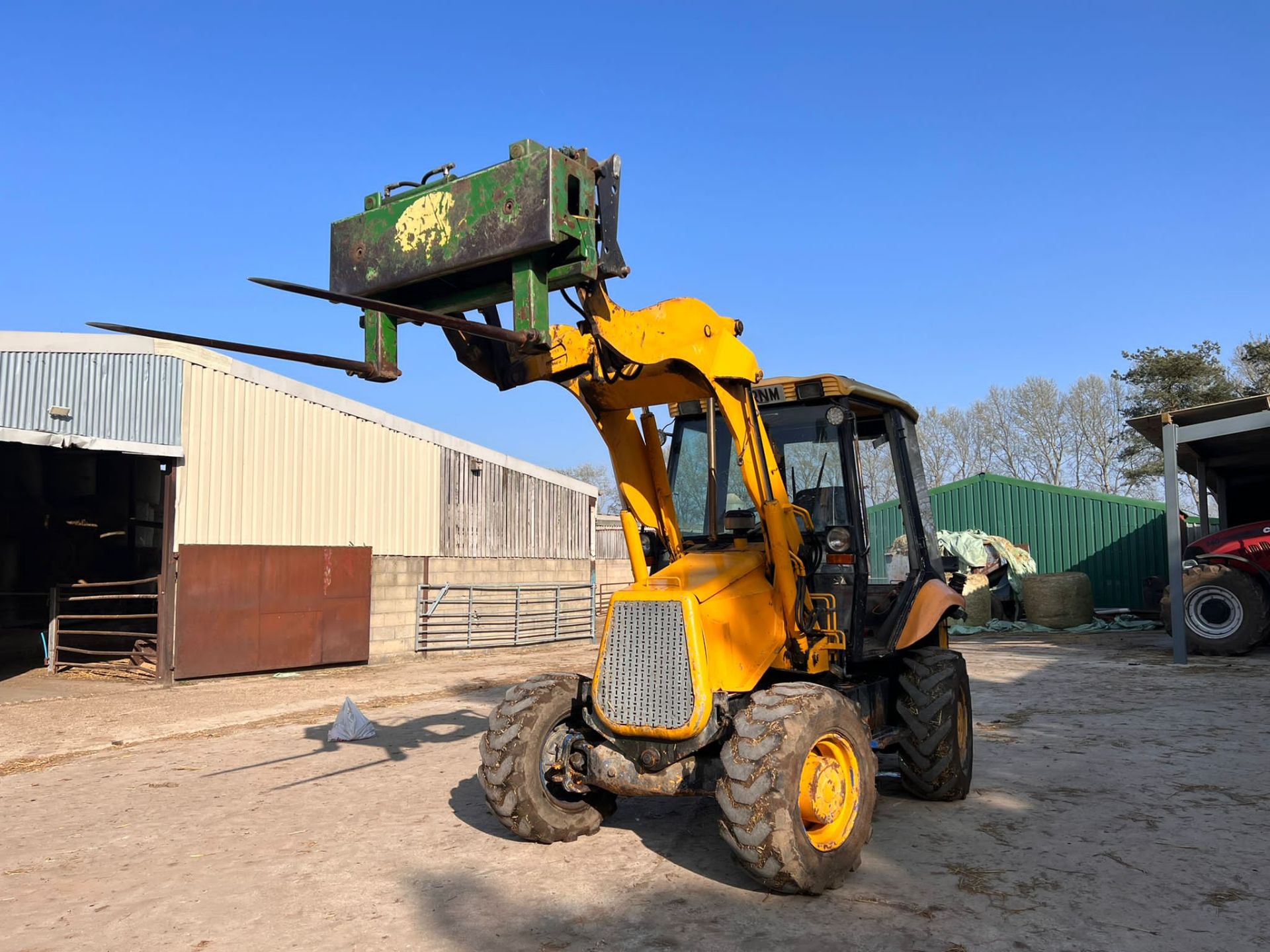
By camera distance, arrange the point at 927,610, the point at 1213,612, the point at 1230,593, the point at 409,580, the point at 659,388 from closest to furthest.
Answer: the point at 659,388
the point at 927,610
the point at 1230,593
the point at 1213,612
the point at 409,580

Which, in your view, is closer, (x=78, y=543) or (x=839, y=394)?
(x=839, y=394)

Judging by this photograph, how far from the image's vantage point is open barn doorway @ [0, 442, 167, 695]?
16.5 meters

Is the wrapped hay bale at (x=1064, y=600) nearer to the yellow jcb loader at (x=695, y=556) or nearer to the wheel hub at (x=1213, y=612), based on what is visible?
the wheel hub at (x=1213, y=612)

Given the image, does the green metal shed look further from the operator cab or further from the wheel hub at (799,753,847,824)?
the wheel hub at (799,753,847,824)

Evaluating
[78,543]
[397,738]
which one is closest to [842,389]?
[397,738]

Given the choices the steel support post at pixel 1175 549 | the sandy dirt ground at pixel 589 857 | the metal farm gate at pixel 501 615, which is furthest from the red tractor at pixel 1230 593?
the metal farm gate at pixel 501 615

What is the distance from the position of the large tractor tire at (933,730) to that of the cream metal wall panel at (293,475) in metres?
11.7

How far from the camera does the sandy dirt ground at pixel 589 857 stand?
4.05 metres

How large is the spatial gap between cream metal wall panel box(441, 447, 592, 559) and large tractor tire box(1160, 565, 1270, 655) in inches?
501

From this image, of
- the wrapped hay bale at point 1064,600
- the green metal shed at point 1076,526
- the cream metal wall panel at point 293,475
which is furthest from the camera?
the green metal shed at point 1076,526

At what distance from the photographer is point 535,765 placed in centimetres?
501

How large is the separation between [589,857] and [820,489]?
2.54m

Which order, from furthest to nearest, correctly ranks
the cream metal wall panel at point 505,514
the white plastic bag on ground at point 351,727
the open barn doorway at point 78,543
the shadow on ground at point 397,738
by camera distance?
the cream metal wall panel at point 505,514, the open barn doorway at point 78,543, the white plastic bag on ground at point 351,727, the shadow on ground at point 397,738

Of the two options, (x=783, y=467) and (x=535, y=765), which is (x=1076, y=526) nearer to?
(x=783, y=467)
